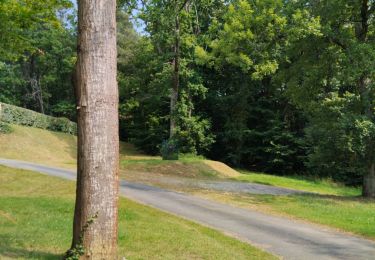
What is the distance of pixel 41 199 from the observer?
14.8 meters

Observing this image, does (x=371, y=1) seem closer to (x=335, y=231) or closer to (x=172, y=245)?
(x=335, y=231)

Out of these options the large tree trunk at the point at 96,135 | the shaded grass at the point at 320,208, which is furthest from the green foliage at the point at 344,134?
the large tree trunk at the point at 96,135

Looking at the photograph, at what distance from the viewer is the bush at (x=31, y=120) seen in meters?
41.9

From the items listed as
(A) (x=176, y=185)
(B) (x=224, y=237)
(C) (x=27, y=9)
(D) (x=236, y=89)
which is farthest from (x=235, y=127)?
(B) (x=224, y=237)

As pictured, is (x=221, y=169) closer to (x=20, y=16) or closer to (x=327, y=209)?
(x=327, y=209)

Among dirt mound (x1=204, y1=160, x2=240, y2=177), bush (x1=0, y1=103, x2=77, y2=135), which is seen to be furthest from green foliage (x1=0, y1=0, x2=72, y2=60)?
bush (x1=0, y1=103, x2=77, y2=135)

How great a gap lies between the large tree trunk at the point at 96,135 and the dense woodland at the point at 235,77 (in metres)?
0.47

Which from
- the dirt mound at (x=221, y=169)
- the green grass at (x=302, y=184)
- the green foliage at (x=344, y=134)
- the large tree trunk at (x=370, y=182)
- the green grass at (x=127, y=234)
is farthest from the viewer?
the dirt mound at (x=221, y=169)

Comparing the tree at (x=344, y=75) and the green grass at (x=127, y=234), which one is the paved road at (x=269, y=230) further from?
the tree at (x=344, y=75)

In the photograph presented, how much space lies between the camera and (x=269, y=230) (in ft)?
39.8

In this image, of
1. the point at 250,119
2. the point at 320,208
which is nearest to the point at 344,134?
the point at 320,208

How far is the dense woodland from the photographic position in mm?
20406

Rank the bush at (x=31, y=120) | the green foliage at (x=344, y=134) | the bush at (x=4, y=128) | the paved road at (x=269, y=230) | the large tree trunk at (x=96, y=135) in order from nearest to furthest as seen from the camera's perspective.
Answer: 1. the large tree trunk at (x=96, y=135)
2. the paved road at (x=269, y=230)
3. the green foliage at (x=344, y=134)
4. the bush at (x=4, y=128)
5. the bush at (x=31, y=120)

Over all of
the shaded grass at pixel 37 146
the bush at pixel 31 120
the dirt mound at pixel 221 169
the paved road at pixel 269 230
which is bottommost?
the paved road at pixel 269 230
